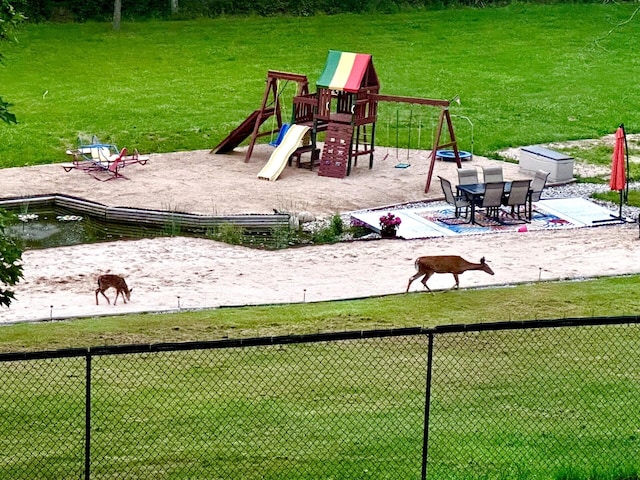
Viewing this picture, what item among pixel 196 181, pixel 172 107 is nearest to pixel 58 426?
pixel 196 181

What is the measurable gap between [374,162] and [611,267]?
10375mm

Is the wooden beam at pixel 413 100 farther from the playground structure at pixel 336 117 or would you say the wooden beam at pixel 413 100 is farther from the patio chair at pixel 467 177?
the patio chair at pixel 467 177

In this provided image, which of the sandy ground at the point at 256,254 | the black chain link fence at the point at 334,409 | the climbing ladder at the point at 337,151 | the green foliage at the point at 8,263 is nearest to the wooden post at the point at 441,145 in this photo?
the sandy ground at the point at 256,254

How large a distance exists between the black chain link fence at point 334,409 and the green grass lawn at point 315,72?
17068 mm

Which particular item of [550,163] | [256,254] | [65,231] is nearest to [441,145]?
[550,163]

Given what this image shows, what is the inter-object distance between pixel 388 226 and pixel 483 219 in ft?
8.44

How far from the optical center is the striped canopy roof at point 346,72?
2889 centimetres

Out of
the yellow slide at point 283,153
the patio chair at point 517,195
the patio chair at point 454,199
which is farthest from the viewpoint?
the yellow slide at point 283,153

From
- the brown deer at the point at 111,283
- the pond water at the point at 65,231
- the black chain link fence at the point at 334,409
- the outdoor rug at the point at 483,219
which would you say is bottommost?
the pond water at the point at 65,231

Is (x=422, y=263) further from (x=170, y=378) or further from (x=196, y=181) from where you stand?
(x=196, y=181)

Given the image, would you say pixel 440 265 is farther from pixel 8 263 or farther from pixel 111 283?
pixel 8 263

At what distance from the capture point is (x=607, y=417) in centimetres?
1260

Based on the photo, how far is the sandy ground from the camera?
19.5 metres

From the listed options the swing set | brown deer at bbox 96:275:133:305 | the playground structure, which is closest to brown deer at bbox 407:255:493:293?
brown deer at bbox 96:275:133:305
